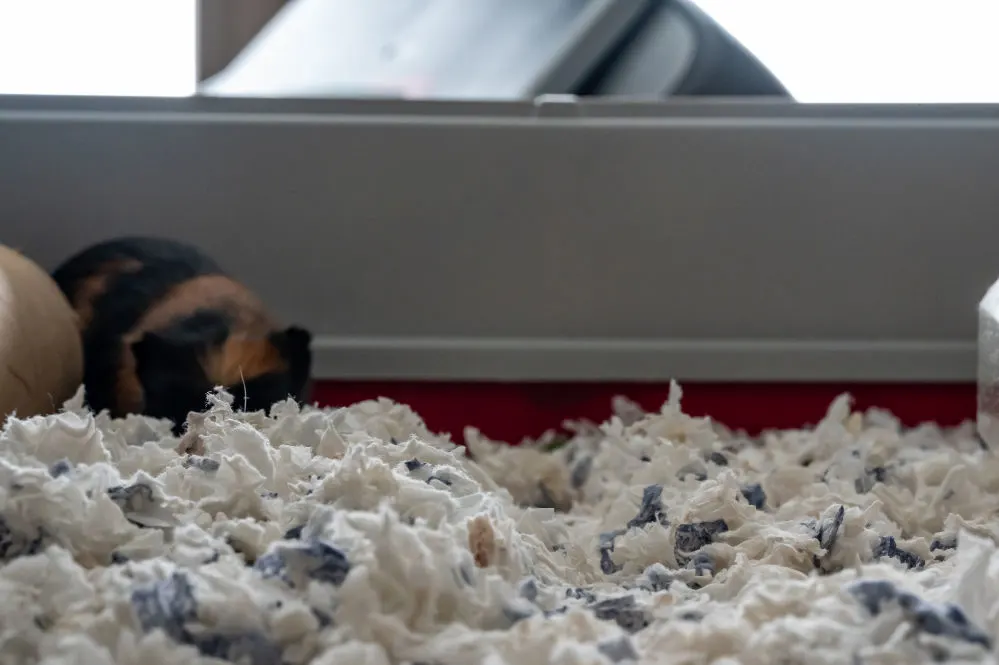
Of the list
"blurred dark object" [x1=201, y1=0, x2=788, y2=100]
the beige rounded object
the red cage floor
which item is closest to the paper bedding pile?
the beige rounded object

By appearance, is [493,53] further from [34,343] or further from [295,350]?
[34,343]

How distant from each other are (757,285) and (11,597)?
3.17 feet

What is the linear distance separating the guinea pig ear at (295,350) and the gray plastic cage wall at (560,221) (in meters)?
0.21

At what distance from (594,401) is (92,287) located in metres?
0.60

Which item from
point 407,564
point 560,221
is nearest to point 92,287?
point 560,221

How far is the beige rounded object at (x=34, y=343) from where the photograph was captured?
882 millimetres

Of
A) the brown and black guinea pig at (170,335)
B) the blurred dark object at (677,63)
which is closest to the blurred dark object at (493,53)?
the blurred dark object at (677,63)

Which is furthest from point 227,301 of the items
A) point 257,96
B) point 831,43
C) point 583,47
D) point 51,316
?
point 831,43

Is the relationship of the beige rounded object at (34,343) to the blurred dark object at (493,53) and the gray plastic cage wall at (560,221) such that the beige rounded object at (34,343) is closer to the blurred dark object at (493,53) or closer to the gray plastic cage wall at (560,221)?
the gray plastic cage wall at (560,221)

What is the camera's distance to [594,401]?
1.27 m

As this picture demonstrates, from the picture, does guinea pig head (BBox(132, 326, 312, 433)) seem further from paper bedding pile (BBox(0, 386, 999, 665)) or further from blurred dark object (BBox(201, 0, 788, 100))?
blurred dark object (BBox(201, 0, 788, 100))

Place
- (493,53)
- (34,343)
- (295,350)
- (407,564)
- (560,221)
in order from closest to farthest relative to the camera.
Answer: (407,564) → (34,343) → (295,350) → (560,221) → (493,53)

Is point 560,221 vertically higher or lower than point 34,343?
higher

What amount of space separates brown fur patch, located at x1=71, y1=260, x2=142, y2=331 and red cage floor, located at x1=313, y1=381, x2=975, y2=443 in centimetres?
28
